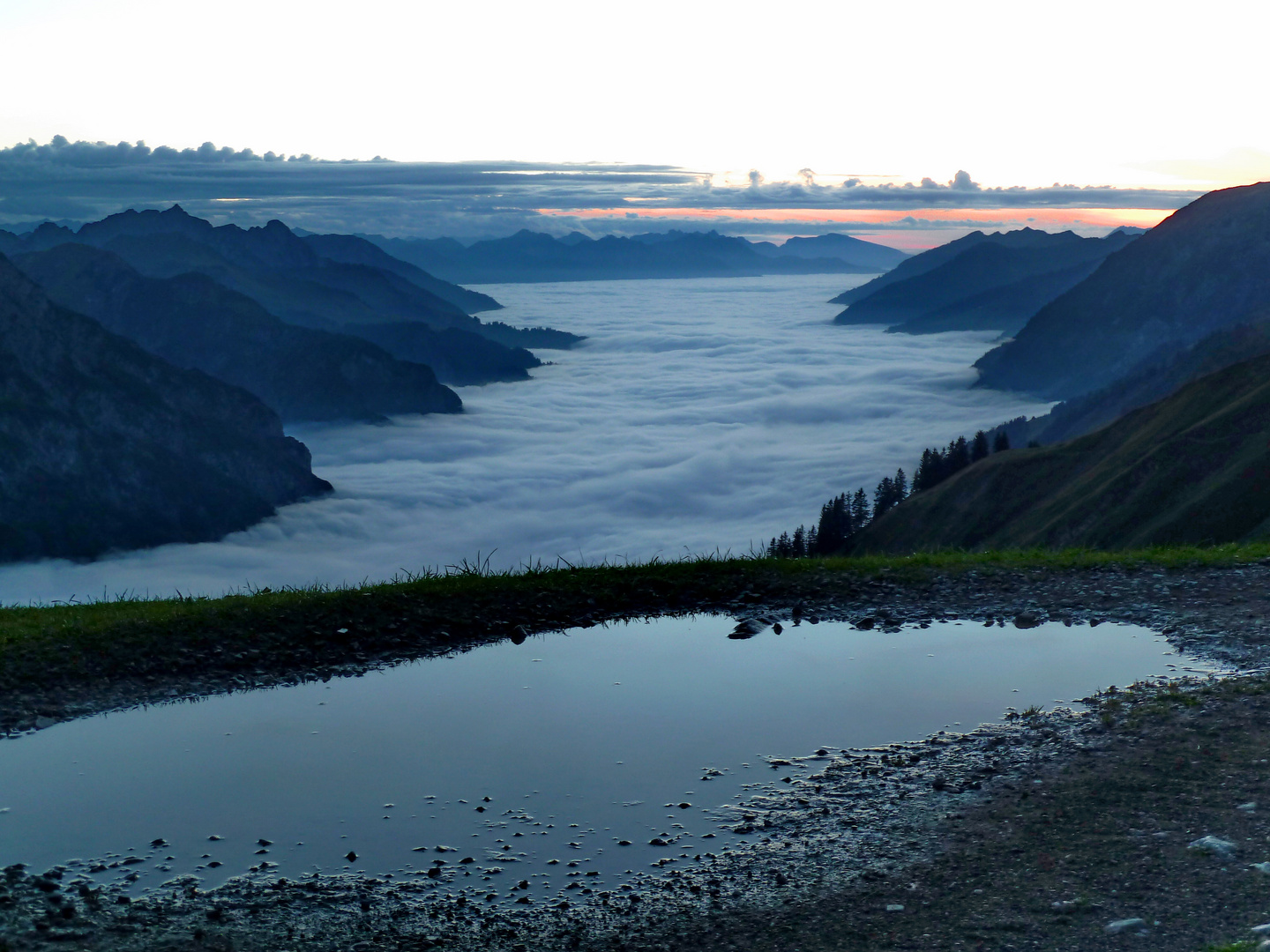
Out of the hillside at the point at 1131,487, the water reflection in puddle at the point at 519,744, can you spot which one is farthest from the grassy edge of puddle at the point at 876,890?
the hillside at the point at 1131,487

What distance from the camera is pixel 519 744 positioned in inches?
452

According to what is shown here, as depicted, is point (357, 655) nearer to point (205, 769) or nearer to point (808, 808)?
point (205, 769)

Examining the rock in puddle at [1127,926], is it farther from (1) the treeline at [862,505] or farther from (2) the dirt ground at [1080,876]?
(1) the treeline at [862,505]

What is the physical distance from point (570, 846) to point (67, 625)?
937cm

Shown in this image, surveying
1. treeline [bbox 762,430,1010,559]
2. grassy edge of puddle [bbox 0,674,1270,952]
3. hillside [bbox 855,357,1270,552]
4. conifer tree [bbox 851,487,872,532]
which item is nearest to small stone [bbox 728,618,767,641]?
grassy edge of puddle [bbox 0,674,1270,952]

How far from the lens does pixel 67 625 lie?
14.5 m

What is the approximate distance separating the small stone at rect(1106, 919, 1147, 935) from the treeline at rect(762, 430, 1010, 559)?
108652 millimetres

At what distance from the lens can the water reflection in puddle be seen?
9.30 meters

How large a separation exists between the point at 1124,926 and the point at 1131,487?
81.9 metres

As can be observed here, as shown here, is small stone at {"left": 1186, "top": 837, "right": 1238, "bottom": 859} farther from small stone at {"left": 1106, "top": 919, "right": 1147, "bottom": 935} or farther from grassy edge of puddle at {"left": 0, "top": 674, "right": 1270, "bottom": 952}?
small stone at {"left": 1106, "top": 919, "right": 1147, "bottom": 935}

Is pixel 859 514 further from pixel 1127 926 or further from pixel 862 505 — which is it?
pixel 1127 926

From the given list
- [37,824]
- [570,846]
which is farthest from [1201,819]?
[37,824]

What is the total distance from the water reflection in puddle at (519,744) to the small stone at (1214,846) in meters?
3.48

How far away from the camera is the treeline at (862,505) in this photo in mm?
125312
